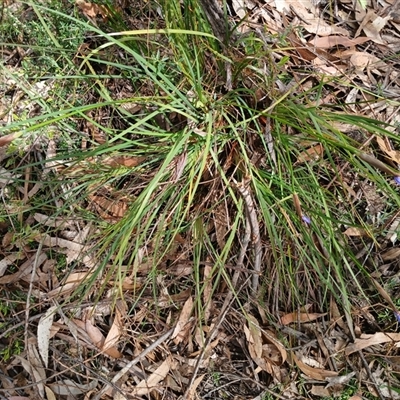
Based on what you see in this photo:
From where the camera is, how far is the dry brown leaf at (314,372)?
5.11 feet

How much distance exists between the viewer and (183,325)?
157 centimetres

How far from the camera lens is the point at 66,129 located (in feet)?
5.26

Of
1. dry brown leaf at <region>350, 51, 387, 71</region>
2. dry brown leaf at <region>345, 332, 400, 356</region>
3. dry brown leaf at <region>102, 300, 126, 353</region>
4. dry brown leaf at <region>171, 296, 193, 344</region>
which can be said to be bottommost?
dry brown leaf at <region>345, 332, 400, 356</region>

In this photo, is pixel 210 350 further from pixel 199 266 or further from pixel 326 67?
pixel 326 67

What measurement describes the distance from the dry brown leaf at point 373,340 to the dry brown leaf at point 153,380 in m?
0.56

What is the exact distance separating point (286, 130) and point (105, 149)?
0.53 metres

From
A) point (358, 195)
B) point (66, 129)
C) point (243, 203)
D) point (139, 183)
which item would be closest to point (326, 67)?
point (358, 195)

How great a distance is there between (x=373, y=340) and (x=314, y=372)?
0.20 m

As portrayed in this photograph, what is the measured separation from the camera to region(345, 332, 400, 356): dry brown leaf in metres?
1.55

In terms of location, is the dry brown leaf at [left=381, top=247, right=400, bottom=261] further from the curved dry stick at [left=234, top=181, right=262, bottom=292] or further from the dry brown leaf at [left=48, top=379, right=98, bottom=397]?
the dry brown leaf at [left=48, top=379, right=98, bottom=397]

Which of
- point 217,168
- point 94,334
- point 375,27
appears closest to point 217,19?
point 217,168

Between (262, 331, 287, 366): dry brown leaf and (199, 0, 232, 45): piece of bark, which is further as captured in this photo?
(262, 331, 287, 366): dry brown leaf

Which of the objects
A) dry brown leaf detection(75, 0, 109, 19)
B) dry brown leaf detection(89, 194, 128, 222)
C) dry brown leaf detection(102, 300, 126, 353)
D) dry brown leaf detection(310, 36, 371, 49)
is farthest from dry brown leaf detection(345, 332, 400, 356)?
dry brown leaf detection(75, 0, 109, 19)

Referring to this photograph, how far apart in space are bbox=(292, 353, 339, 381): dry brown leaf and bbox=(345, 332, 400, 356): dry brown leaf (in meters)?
0.09
